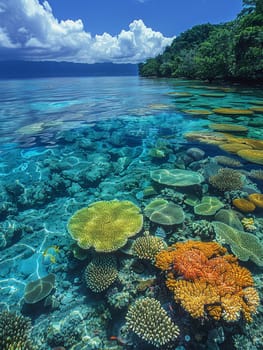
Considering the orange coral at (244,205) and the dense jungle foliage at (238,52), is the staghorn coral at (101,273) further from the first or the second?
the dense jungle foliage at (238,52)

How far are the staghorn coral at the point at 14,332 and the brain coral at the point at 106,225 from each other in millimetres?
1394

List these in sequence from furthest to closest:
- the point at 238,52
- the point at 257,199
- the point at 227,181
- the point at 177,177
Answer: the point at 238,52
the point at 177,177
the point at 227,181
the point at 257,199

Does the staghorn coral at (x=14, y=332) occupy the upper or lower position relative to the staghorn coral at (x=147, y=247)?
lower

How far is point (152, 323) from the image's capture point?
109 inches

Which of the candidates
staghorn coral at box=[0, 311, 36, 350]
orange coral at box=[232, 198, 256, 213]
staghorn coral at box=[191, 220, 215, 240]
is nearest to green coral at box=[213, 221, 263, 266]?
staghorn coral at box=[191, 220, 215, 240]

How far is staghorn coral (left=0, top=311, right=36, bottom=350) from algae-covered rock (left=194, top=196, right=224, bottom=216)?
151 inches

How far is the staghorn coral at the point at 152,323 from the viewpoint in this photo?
8.71 ft

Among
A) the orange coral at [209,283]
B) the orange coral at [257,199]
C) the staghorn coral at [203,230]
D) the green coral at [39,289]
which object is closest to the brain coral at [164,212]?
the staghorn coral at [203,230]

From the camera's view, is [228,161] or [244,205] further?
[228,161]

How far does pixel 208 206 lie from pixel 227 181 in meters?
1.23

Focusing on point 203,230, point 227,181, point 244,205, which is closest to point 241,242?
point 203,230

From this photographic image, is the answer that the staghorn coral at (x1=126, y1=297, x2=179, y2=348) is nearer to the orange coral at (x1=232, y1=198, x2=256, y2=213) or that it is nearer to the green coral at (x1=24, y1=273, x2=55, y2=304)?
the green coral at (x1=24, y1=273, x2=55, y2=304)

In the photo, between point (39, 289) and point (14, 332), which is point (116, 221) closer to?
point (39, 289)

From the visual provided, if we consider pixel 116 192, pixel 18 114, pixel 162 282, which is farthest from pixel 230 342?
pixel 18 114
